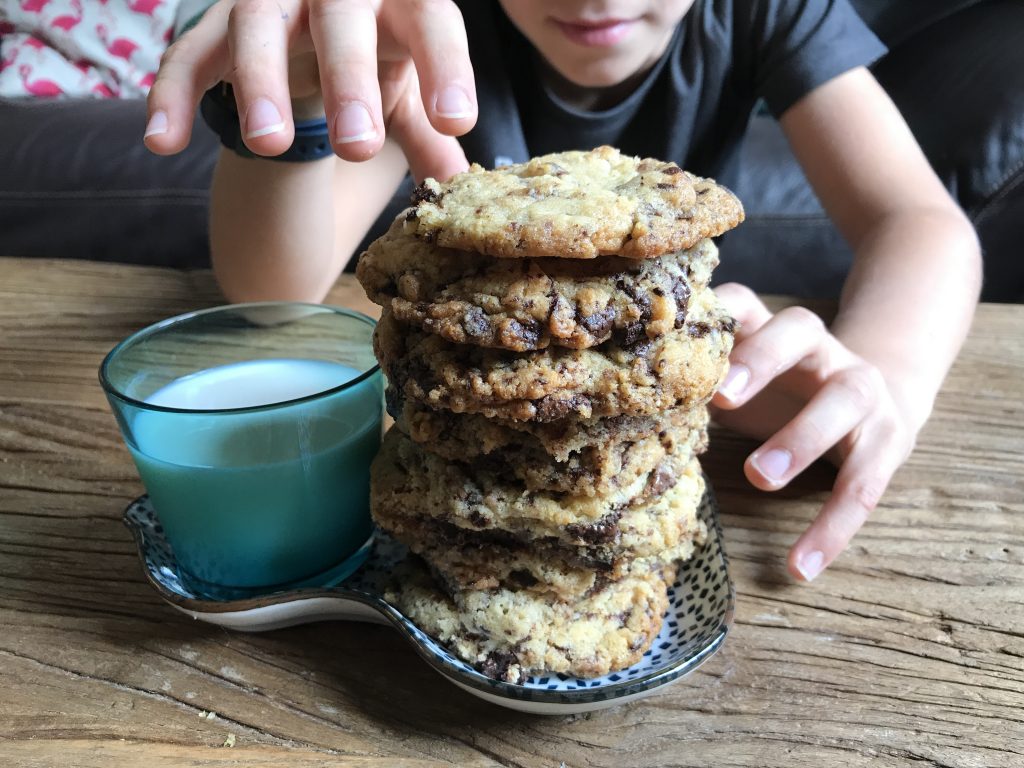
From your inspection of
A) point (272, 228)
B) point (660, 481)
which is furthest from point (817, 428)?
point (272, 228)

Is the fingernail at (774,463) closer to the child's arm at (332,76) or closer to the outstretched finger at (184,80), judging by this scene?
the child's arm at (332,76)

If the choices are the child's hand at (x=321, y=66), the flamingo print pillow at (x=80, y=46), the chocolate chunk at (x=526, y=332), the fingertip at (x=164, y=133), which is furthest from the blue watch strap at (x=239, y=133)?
the flamingo print pillow at (x=80, y=46)

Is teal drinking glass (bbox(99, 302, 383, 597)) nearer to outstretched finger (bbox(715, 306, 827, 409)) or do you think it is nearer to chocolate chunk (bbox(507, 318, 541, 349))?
chocolate chunk (bbox(507, 318, 541, 349))

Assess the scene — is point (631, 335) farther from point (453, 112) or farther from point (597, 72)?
point (597, 72)

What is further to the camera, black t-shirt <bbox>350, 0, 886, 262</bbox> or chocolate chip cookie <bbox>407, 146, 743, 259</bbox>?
black t-shirt <bbox>350, 0, 886, 262</bbox>

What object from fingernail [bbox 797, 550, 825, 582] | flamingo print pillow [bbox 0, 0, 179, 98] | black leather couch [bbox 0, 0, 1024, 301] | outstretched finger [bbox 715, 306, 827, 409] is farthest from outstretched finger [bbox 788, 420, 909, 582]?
flamingo print pillow [bbox 0, 0, 179, 98]

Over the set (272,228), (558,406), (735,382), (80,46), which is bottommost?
(80,46)

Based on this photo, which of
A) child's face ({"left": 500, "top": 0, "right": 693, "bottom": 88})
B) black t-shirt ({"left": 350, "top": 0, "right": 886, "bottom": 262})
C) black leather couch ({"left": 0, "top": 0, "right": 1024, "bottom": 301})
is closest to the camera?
child's face ({"left": 500, "top": 0, "right": 693, "bottom": 88})
